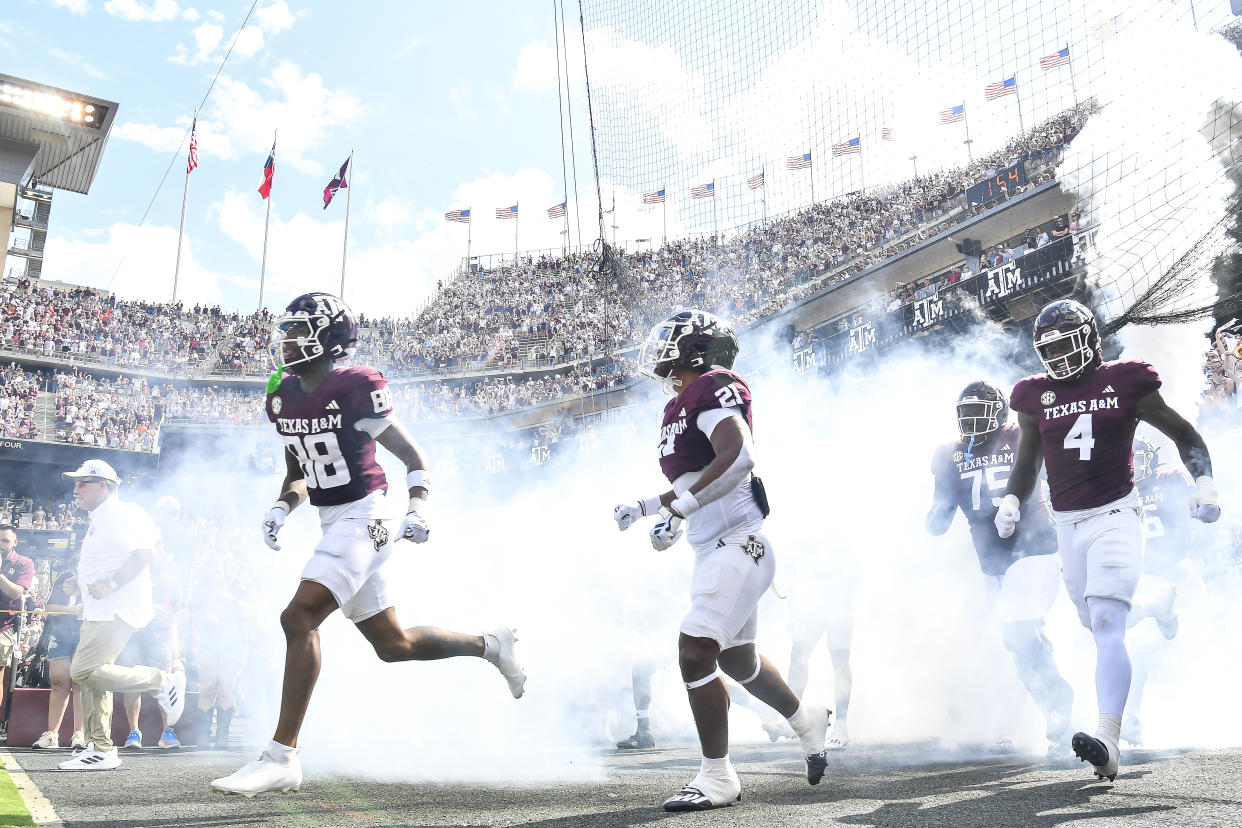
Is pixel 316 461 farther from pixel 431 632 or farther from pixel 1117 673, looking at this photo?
pixel 1117 673

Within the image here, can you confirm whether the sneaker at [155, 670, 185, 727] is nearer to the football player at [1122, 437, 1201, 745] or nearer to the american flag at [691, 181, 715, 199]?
the football player at [1122, 437, 1201, 745]

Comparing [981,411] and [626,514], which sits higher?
[981,411]

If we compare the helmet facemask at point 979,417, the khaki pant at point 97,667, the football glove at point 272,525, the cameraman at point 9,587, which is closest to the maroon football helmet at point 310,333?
the football glove at point 272,525

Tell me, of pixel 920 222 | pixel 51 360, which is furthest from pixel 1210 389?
pixel 51 360

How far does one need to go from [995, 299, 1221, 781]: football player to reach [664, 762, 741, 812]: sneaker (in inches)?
67.8

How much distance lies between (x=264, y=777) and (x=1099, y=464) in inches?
160

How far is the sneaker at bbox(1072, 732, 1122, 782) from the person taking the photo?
3.62m

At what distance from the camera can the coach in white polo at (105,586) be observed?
240 inches

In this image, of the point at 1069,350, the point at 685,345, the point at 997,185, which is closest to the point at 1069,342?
the point at 1069,350

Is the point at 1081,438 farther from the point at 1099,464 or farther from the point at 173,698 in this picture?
the point at 173,698

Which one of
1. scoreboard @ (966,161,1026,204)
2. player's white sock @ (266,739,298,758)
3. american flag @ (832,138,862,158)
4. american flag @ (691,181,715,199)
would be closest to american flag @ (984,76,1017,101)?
american flag @ (832,138,862,158)

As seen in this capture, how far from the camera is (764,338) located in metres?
22.6

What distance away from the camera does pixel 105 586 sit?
19.9ft

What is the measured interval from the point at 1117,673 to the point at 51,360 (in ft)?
126
